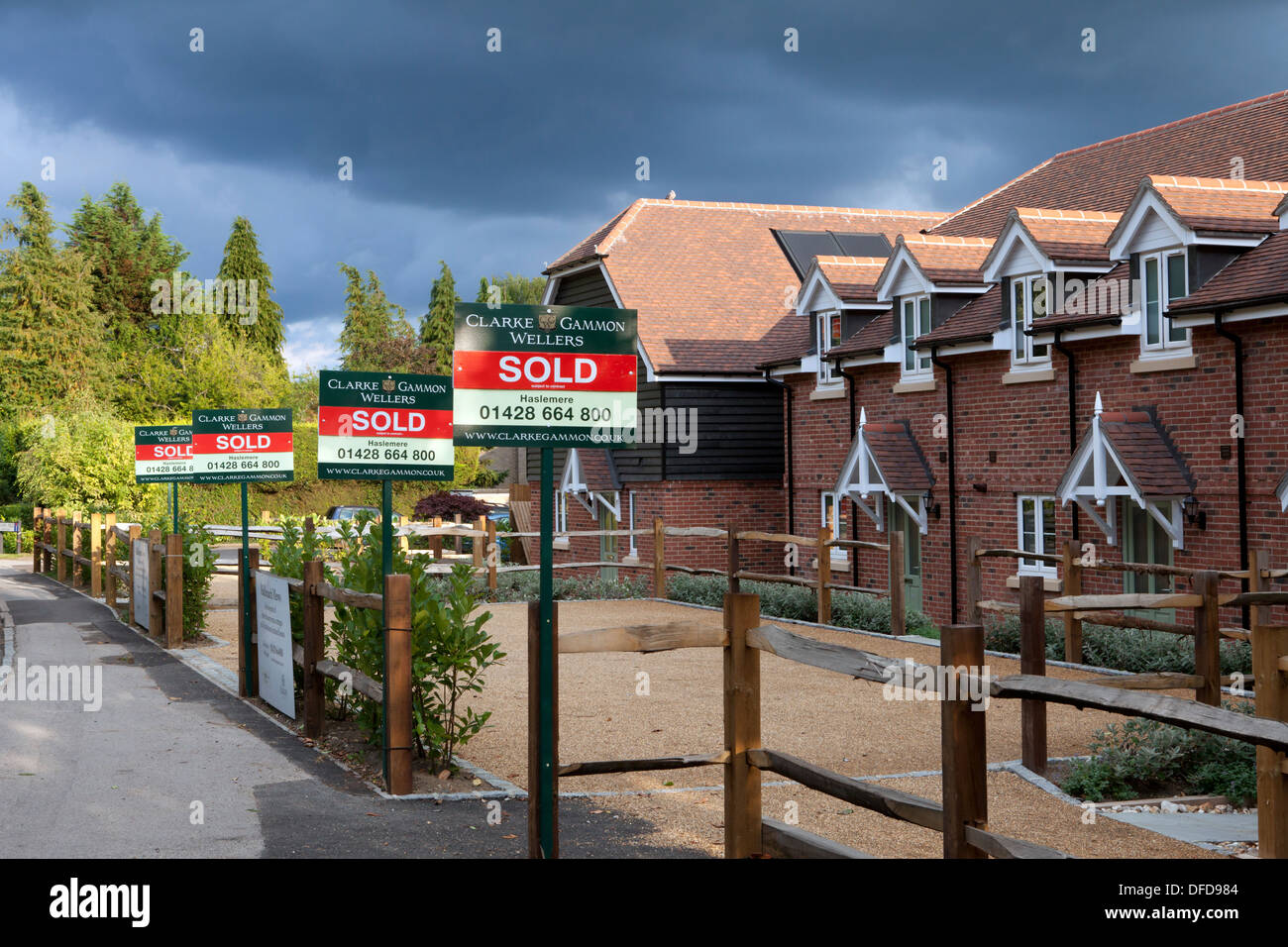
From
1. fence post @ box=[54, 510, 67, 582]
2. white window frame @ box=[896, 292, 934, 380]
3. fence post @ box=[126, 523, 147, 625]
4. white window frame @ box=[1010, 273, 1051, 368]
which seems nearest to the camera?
white window frame @ box=[1010, 273, 1051, 368]

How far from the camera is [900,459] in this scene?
2103 centimetres

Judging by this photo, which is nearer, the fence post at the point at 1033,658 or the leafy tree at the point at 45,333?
the fence post at the point at 1033,658

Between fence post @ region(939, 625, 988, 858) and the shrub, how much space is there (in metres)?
37.2

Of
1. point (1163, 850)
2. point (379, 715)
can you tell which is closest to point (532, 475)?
point (379, 715)

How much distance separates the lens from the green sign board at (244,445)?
15.0 metres

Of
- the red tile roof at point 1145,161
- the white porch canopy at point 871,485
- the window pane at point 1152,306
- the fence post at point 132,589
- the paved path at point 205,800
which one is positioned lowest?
the paved path at point 205,800

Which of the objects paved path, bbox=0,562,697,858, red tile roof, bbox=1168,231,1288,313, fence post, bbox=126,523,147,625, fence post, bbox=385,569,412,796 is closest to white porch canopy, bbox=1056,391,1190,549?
red tile roof, bbox=1168,231,1288,313

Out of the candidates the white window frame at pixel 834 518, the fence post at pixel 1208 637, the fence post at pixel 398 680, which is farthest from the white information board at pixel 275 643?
the white window frame at pixel 834 518

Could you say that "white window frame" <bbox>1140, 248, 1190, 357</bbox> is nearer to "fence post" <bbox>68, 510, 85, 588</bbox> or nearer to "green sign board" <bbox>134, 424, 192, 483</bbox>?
"green sign board" <bbox>134, 424, 192, 483</bbox>

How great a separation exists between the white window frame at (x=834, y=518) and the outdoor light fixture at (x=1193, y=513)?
25.3ft

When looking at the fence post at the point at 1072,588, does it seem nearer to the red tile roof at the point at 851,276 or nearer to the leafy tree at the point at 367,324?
the red tile roof at the point at 851,276

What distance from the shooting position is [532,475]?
32.9 metres

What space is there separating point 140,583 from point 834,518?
482 inches

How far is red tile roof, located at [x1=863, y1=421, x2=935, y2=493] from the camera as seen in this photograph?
2081 cm
